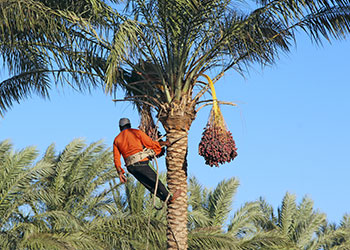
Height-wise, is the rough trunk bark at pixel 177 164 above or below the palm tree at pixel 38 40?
below

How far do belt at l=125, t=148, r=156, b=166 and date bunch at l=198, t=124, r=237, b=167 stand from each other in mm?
812

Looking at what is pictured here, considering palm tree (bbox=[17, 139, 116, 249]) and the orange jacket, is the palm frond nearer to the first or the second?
palm tree (bbox=[17, 139, 116, 249])

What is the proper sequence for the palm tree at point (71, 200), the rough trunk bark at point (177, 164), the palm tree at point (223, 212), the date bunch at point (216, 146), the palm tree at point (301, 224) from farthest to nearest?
→ the palm tree at point (301, 224) → the palm tree at point (223, 212) → the palm tree at point (71, 200) → the rough trunk bark at point (177, 164) → the date bunch at point (216, 146)

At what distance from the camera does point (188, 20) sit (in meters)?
10.2

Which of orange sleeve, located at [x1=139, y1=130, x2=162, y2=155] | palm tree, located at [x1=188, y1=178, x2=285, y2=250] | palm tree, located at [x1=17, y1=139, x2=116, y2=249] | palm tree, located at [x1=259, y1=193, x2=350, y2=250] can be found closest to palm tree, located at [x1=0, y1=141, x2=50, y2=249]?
palm tree, located at [x1=17, y1=139, x2=116, y2=249]

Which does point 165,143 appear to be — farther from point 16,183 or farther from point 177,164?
point 16,183

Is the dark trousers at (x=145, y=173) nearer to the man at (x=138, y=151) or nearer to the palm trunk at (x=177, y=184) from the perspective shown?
the man at (x=138, y=151)

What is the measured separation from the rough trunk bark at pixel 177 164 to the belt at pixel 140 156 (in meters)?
0.56

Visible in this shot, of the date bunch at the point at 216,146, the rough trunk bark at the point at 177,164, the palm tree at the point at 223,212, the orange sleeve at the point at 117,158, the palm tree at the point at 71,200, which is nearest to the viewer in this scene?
the date bunch at the point at 216,146

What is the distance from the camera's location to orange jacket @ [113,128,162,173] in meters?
9.78

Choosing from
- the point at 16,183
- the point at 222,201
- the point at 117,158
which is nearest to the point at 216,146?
the point at 117,158

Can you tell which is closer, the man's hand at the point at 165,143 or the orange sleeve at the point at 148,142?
the orange sleeve at the point at 148,142

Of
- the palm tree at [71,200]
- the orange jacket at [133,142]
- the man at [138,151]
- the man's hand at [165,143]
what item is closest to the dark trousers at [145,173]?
the man at [138,151]

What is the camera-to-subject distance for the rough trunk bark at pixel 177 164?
10.2 m
